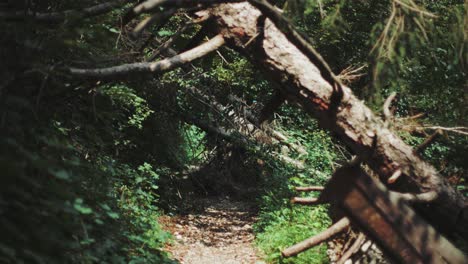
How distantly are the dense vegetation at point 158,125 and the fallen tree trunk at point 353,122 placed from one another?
1.07 feet

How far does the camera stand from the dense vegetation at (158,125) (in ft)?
10.1

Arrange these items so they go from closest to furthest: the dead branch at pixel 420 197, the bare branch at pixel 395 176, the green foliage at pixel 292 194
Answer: the dead branch at pixel 420 197 < the bare branch at pixel 395 176 < the green foliage at pixel 292 194

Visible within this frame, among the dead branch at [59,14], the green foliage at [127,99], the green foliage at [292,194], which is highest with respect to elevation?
the green foliage at [127,99]

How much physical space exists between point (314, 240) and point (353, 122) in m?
1.32

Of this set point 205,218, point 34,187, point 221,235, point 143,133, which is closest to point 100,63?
point 34,187

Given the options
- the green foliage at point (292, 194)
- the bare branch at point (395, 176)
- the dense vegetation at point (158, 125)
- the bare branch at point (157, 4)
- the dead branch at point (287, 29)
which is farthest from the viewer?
the green foliage at point (292, 194)

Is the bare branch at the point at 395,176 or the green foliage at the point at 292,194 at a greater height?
the green foliage at the point at 292,194

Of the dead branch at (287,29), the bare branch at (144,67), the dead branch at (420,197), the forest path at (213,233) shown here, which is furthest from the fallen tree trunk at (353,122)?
the forest path at (213,233)

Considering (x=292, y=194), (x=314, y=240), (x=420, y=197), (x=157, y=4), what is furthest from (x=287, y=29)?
(x=292, y=194)

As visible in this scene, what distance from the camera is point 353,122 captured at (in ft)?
14.1

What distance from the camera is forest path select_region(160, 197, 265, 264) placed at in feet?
23.9

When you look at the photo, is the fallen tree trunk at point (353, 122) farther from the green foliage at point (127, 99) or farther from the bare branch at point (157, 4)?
the green foliage at point (127, 99)

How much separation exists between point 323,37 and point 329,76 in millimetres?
6103

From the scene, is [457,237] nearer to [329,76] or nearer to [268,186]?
[329,76]
